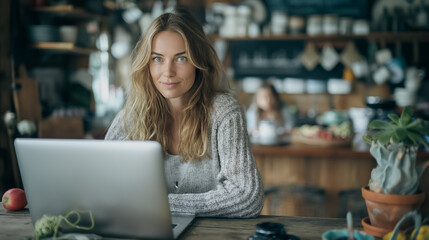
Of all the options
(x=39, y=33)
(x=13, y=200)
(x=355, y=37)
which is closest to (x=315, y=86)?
(x=355, y=37)

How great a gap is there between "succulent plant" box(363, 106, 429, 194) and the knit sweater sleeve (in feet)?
1.36

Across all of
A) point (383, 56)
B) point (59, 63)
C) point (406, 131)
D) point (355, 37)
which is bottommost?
point (406, 131)

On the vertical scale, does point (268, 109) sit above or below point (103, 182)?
below

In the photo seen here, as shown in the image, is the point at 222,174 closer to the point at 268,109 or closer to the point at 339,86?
the point at 268,109

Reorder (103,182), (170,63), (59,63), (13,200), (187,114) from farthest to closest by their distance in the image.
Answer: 1. (59,63)
2. (187,114)
3. (170,63)
4. (13,200)
5. (103,182)

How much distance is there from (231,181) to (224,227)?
0.72 ft

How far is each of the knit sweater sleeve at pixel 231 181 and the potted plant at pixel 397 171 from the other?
40cm

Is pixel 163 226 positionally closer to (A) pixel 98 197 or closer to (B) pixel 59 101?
(A) pixel 98 197

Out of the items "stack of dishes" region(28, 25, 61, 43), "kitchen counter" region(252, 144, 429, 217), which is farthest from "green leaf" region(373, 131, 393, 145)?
"stack of dishes" region(28, 25, 61, 43)

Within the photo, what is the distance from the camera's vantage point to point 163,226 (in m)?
1.08

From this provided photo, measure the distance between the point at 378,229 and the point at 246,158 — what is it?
522 mm

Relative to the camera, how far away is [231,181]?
1449mm

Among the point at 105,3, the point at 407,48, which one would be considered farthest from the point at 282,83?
the point at 105,3

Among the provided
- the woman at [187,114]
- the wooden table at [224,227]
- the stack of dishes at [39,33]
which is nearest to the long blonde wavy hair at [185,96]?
the woman at [187,114]
